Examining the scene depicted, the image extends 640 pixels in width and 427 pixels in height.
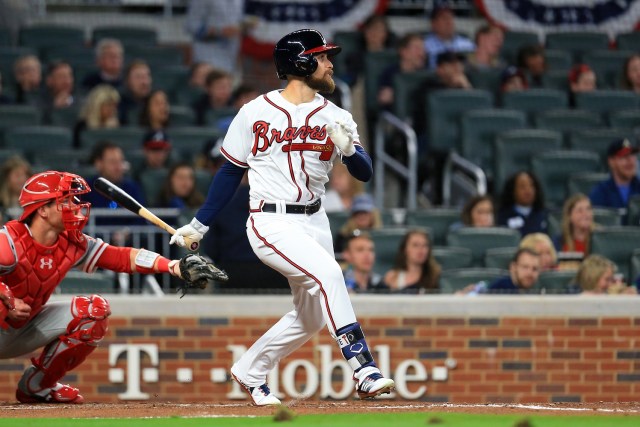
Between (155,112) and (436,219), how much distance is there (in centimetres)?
246

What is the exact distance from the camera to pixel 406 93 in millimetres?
12172

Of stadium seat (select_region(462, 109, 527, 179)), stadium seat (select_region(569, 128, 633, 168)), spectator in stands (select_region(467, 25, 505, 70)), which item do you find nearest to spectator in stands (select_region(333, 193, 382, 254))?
stadium seat (select_region(462, 109, 527, 179))

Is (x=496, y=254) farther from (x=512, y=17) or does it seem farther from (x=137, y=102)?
(x=512, y=17)

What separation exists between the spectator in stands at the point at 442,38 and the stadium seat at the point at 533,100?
90 cm

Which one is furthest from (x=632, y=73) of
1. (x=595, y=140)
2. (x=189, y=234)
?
(x=189, y=234)

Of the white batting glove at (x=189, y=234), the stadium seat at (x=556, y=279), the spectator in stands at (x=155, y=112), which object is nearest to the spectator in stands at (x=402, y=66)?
the spectator in stands at (x=155, y=112)

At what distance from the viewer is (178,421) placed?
6223mm

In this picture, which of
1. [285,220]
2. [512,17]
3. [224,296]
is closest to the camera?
[285,220]

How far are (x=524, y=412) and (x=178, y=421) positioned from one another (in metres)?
1.63

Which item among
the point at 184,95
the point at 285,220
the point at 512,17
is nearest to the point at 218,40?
A: the point at 184,95

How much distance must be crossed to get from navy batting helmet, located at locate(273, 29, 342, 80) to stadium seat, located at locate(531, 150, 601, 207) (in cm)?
473

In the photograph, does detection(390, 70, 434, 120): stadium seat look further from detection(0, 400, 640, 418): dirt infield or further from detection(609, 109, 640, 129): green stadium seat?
detection(0, 400, 640, 418): dirt infield

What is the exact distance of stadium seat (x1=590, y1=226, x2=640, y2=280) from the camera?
390 inches

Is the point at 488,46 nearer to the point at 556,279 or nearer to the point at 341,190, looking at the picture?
the point at 341,190
